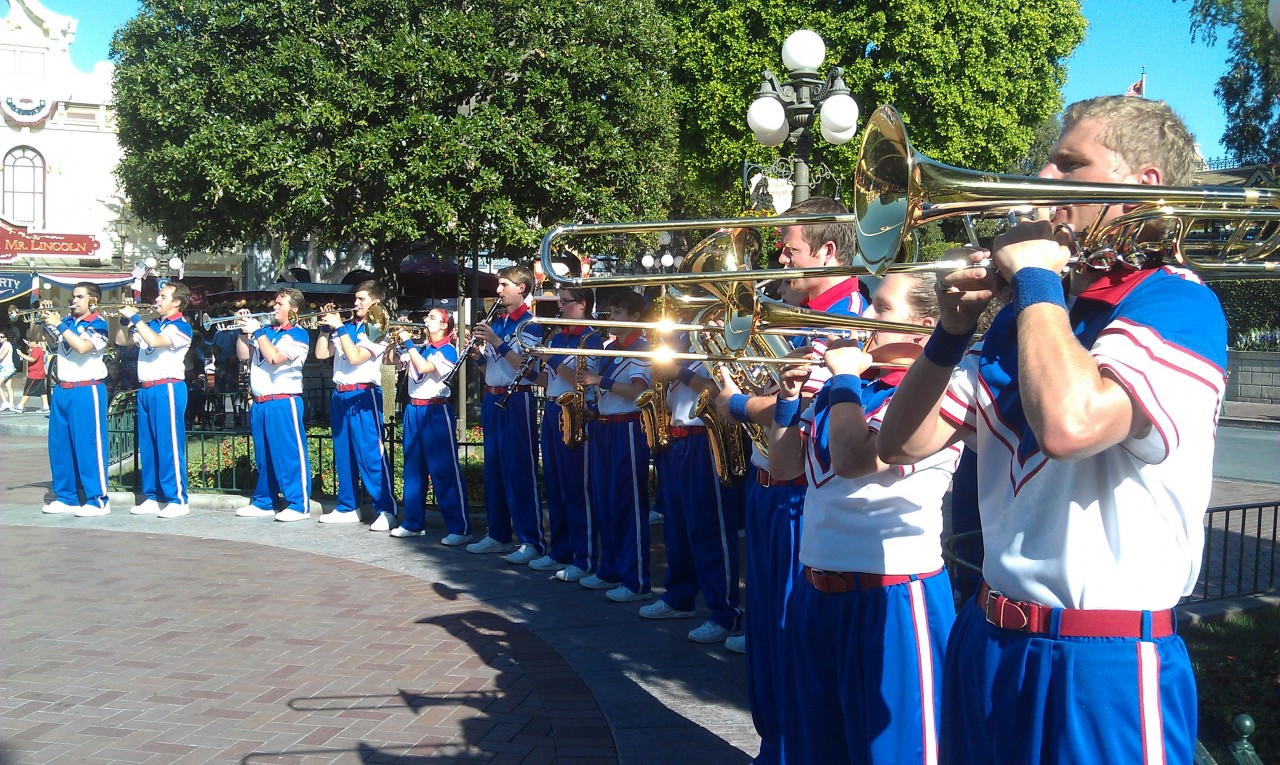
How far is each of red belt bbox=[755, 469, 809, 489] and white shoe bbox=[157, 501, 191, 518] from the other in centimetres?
780

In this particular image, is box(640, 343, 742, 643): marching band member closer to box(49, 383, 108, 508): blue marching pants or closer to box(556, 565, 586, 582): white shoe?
box(556, 565, 586, 582): white shoe

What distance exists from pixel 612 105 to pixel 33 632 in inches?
357

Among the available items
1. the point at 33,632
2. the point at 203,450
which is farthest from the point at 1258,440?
the point at 33,632

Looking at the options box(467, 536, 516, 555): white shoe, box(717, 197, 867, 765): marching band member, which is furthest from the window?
box(717, 197, 867, 765): marching band member

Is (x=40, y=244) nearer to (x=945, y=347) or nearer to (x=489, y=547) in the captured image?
(x=489, y=547)

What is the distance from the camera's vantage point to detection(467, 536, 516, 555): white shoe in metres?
8.73

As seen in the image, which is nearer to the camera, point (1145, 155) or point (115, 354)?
point (1145, 155)

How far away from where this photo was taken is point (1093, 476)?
206 centimetres

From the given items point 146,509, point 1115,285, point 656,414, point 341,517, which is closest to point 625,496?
point 656,414

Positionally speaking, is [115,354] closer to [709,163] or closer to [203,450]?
[203,450]

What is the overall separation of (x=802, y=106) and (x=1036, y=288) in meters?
6.73

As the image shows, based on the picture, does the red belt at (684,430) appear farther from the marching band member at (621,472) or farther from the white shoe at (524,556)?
the white shoe at (524,556)

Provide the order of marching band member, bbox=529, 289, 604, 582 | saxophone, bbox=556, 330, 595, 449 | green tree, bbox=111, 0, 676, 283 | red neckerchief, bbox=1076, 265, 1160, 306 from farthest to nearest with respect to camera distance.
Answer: green tree, bbox=111, 0, 676, 283 < marching band member, bbox=529, 289, 604, 582 < saxophone, bbox=556, 330, 595, 449 < red neckerchief, bbox=1076, 265, 1160, 306

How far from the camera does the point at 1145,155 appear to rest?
2137 mm
